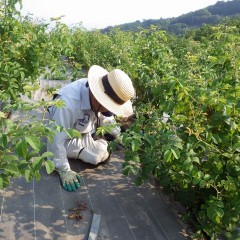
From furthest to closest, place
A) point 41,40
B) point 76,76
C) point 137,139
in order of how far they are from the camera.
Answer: point 76,76 < point 41,40 < point 137,139

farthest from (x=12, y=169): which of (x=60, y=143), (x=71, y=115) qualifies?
(x=71, y=115)

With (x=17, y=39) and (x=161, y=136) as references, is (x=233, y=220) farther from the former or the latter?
(x=17, y=39)

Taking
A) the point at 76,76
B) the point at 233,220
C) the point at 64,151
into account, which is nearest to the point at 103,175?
the point at 64,151

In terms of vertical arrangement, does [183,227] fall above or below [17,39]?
below

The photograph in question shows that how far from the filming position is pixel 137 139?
1951mm

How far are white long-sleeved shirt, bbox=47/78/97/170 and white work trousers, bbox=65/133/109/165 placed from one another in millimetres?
92

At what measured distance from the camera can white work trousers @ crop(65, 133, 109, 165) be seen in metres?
2.92

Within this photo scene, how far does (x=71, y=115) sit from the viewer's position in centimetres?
273

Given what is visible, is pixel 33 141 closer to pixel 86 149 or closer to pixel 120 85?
pixel 120 85

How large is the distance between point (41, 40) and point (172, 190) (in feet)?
6.24

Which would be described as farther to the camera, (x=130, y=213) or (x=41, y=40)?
(x=41, y=40)

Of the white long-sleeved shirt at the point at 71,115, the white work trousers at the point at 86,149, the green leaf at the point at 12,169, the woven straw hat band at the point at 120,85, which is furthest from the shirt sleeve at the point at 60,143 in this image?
the green leaf at the point at 12,169

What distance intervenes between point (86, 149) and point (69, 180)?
391 mm

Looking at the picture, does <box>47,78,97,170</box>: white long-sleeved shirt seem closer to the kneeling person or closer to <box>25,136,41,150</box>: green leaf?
the kneeling person
